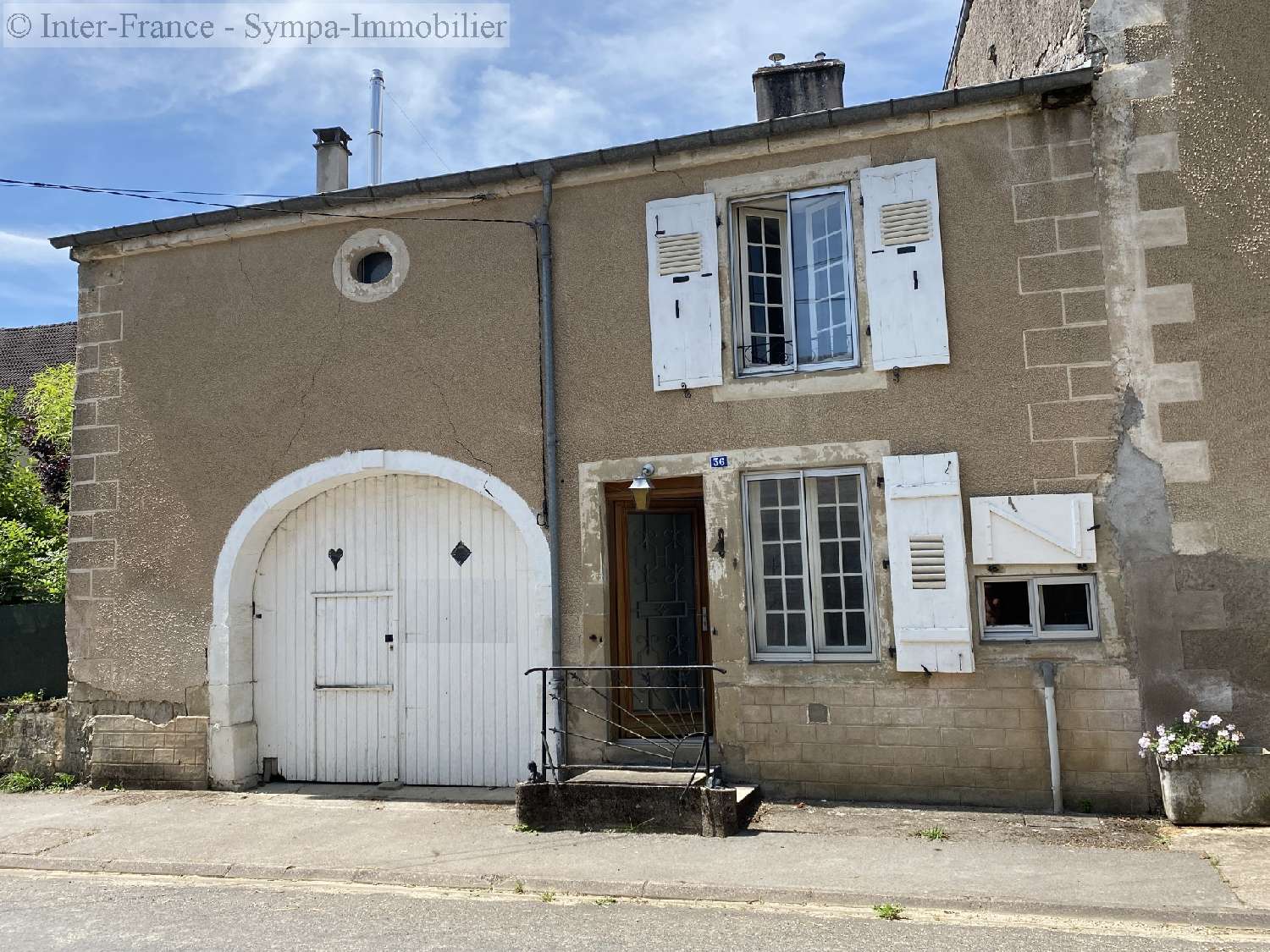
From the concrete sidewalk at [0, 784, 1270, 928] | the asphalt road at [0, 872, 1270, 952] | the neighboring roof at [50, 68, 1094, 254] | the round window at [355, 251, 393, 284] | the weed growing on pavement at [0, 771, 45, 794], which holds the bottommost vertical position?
the asphalt road at [0, 872, 1270, 952]

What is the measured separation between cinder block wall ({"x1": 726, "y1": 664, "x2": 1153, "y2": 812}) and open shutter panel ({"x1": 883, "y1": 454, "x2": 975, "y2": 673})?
0.22 meters

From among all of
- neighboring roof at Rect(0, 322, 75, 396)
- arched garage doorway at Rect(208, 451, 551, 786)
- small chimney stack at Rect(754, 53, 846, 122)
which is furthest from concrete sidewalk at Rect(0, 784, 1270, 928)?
neighboring roof at Rect(0, 322, 75, 396)

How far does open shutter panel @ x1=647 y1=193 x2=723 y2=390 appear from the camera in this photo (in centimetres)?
785

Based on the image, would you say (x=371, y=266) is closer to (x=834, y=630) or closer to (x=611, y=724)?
(x=611, y=724)

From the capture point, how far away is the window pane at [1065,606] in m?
7.10

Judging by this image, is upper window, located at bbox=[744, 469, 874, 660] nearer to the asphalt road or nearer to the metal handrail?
the metal handrail

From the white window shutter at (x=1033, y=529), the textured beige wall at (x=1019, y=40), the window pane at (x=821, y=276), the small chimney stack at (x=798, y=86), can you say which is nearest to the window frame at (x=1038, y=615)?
the white window shutter at (x=1033, y=529)

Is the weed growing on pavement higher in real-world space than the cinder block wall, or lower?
lower

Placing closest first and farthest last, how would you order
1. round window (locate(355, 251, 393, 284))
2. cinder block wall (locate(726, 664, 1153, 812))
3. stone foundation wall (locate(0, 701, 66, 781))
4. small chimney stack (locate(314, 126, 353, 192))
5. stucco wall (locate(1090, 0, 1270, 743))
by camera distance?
stucco wall (locate(1090, 0, 1270, 743)) → cinder block wall (locate(726, 664, 1153, 812)) → round window (locate(355, 251, 393, 284)) → stone foundation wall (locate(0, 701, 66, 781)) → small chimney stack (locate(314, 126, 353, 192))

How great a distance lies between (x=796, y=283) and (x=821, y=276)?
7.9 inches

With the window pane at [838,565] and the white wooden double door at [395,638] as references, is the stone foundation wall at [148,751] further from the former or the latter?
the window pane at [838,565]

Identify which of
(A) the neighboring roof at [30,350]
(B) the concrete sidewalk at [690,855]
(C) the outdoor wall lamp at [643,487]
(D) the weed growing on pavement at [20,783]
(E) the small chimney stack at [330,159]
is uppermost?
(A) the neighboring roof at [30,350]

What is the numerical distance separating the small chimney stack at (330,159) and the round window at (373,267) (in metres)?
1.72

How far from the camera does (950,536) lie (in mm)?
7211
